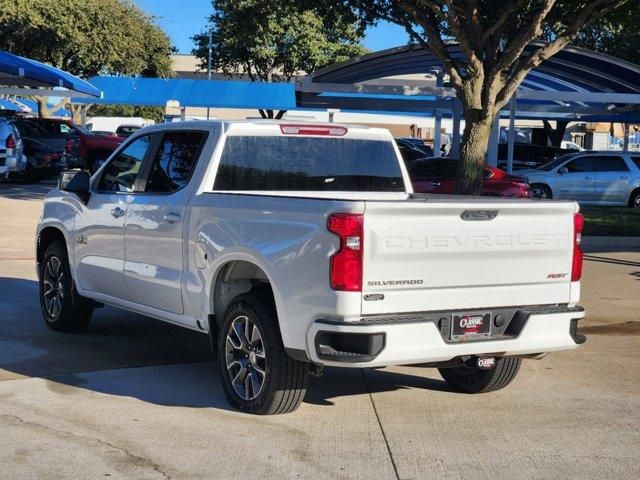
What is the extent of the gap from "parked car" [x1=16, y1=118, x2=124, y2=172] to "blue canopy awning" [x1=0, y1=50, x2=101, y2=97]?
53.6 inches

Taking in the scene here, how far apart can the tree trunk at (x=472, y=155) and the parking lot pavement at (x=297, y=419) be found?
25.3 ft

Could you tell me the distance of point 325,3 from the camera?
19.5 m

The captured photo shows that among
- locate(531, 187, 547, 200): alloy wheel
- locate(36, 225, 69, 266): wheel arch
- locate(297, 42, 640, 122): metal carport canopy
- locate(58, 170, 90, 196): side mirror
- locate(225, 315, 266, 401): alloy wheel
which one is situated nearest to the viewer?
locate(225, 315, 266, 401): alloy wheel

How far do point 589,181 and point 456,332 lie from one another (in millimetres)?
20238

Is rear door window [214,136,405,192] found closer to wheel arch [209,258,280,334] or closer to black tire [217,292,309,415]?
wheel arch [209,258,280,334]

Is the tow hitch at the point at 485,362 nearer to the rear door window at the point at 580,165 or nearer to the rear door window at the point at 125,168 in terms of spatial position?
the rear door window at the point at 125,168

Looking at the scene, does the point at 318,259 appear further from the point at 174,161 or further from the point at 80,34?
the point at 80,34

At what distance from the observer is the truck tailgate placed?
5430 millimetres

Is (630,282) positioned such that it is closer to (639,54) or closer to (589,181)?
(589,181)

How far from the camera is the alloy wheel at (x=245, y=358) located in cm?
609

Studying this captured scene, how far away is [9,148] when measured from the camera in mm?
23656

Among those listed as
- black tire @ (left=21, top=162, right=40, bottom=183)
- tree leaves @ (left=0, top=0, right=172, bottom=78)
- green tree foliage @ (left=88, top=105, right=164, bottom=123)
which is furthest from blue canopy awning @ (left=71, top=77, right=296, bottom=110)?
green tree foliage @ (left=88, top=105, right=164, bottom=123)

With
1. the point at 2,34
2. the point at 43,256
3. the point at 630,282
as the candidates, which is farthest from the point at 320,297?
the point at 2,34

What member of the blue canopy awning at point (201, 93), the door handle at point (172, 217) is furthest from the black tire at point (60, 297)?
the blue canopy awning at point (201, 93)
